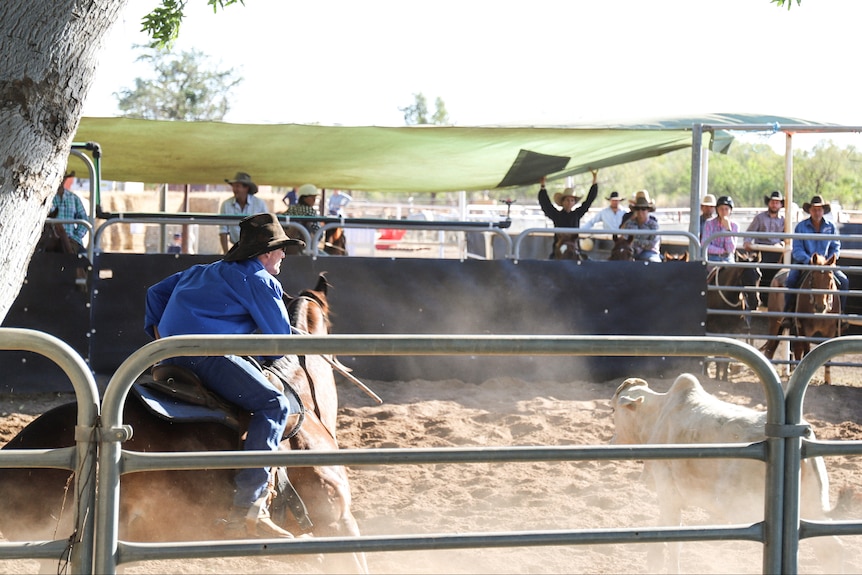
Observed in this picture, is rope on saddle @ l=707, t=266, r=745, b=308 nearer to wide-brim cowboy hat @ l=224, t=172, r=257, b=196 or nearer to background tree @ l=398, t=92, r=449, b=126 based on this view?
wide-brim cowboy hat @ l=224, t=172, r=257, b=196

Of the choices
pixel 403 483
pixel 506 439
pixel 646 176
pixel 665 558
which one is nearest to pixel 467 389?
pixel 506 439

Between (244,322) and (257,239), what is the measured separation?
400 mm

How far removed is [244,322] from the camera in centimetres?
445

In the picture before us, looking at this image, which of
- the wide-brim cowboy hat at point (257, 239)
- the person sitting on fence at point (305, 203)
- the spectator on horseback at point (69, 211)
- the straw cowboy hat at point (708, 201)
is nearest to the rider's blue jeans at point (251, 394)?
the wide-brim cowboy hat at point (257, 239)

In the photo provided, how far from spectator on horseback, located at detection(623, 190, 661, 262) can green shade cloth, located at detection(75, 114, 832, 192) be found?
0.66 m

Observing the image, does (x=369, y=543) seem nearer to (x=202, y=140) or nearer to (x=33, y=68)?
(x=33, y=68)

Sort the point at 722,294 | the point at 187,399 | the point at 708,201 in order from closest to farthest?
the point at 187,399
the point at 722,294
the point at 708,201

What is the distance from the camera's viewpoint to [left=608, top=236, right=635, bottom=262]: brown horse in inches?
471

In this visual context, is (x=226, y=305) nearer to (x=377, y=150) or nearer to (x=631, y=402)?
(x=631, y=402)

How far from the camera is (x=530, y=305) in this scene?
1009 centimetres

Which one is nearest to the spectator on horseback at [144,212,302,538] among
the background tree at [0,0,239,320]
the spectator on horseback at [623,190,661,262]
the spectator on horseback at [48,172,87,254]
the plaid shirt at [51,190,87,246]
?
the background tree at [0,0,239,320]

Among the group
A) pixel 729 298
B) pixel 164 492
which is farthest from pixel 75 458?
pixel 729 298

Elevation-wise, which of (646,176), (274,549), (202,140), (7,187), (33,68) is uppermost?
(646,176)

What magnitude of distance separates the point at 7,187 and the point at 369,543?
1.54m
